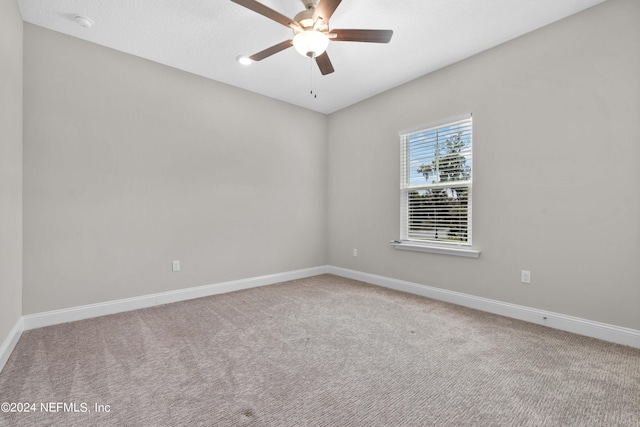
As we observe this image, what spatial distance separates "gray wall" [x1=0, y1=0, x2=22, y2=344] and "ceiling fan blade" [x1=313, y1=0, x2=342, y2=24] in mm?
2152

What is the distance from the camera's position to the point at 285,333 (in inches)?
99.1

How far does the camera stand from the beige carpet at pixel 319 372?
1487 mm

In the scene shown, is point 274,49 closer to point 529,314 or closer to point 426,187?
point 426,187

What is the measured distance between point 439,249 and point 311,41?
102 inches

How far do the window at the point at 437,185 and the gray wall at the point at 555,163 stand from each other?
0.46 feet

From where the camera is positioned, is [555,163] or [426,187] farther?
[426,187]

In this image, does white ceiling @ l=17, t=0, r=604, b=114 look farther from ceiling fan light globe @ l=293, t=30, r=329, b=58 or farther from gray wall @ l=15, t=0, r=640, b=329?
ceiling fan light globe @ l=293, t=30, r=329, b=58

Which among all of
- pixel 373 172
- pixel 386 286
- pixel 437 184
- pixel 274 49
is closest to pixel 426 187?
pixel 437 184

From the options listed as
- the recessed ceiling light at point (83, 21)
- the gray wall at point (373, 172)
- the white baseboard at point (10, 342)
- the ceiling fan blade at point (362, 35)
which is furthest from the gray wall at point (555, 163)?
the white baseboard at point (10, 342)

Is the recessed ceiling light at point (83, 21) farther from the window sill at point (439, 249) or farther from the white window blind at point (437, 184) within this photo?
the window sill at point (439, 249)

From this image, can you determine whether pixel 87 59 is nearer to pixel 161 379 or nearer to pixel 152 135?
pixel 152 135

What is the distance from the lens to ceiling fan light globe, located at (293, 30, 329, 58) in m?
2.18

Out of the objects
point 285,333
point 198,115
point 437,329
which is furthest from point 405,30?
point 285,333

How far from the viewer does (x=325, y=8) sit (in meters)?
1.97
